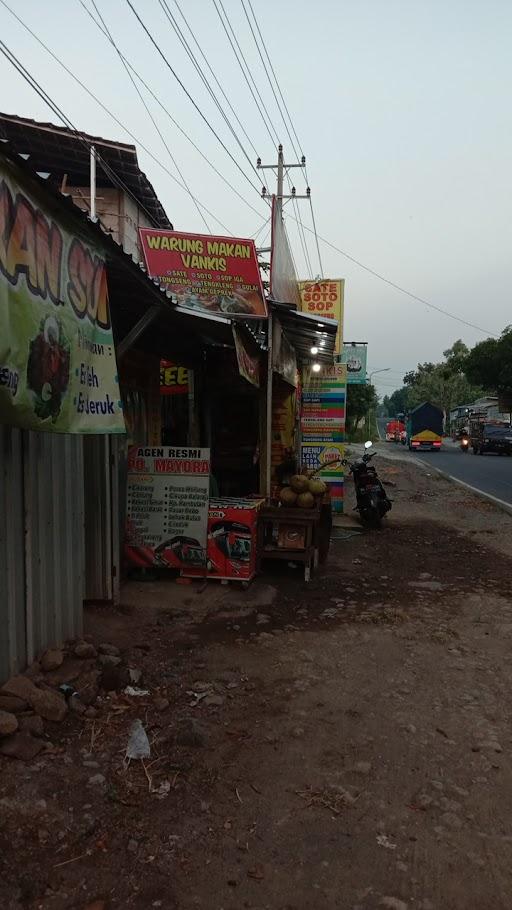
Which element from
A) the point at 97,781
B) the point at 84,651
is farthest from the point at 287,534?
the point at 97,781

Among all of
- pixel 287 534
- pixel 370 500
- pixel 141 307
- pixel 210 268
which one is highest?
pixel 210 268

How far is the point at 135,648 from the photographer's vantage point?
4523 millimetres

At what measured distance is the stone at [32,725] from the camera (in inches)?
122

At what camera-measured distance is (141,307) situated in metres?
5.66

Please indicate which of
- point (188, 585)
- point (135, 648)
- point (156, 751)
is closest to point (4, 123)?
point (188, 585)

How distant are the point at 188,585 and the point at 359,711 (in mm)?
2765

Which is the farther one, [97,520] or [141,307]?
[141,307]

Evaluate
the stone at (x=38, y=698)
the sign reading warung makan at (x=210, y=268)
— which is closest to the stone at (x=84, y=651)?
the stone at (x=38, y=698)

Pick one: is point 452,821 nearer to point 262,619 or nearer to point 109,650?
point 109,650

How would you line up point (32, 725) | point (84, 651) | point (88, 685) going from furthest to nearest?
point (84, 651)
point (88, 685)
point (32, 725)

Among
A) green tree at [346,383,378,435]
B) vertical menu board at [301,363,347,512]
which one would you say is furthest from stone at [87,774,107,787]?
green tree at [346,383,378,435]

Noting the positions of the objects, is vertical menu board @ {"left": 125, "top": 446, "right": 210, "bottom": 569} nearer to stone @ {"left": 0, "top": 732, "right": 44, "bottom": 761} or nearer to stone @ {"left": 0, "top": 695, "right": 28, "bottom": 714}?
stone @ {"left": 0, "top": 695, "right": 28, "bottom": 714}

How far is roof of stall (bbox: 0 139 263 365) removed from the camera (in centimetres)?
313

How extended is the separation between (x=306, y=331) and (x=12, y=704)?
7.13 meters
